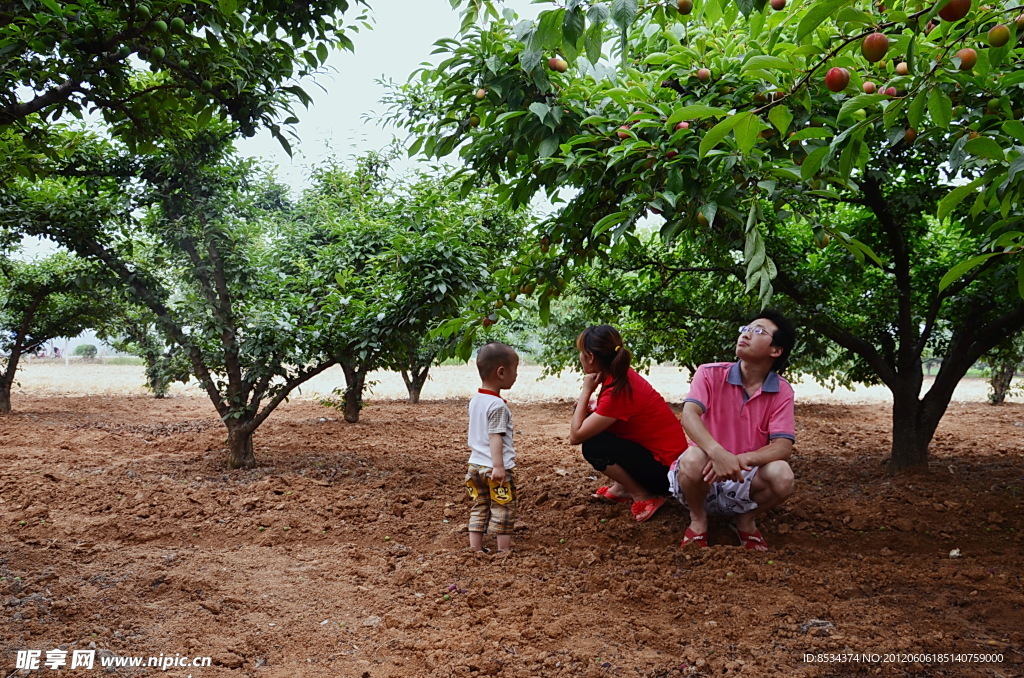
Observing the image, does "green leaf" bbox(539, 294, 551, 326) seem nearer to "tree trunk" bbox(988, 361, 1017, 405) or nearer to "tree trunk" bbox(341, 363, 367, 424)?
"tree trunk" bbox(341, 363, 367, 424)

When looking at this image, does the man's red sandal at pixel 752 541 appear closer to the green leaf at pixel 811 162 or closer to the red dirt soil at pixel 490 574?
the red dirt soil at pixel 490 574

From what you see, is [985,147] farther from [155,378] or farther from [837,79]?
[155,378]

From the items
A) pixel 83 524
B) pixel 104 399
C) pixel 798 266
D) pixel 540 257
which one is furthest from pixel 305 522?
pixel 104 399

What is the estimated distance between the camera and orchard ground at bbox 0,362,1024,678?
2.15m

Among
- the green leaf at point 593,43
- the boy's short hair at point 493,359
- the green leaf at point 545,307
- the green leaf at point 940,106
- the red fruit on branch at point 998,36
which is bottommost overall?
the boy's short hair at point 493,359

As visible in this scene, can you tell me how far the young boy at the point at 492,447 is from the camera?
10.2ft

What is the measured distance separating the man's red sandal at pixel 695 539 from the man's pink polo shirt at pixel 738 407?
431 mm

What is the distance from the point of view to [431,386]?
14.3 meters

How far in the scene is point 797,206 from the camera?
231 cm

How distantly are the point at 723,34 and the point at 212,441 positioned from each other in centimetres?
536

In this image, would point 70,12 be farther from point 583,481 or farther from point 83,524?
point 583,481

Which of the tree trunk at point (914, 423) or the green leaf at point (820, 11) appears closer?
the green leaf at point (820, 11)

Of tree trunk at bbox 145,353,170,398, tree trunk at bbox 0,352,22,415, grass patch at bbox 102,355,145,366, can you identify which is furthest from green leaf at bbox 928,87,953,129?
grass patch at bbox 102,355,145,366

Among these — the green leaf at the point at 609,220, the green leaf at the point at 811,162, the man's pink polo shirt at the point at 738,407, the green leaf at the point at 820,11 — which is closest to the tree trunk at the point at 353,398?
the man's pink polo shirt at the point at 738,407
